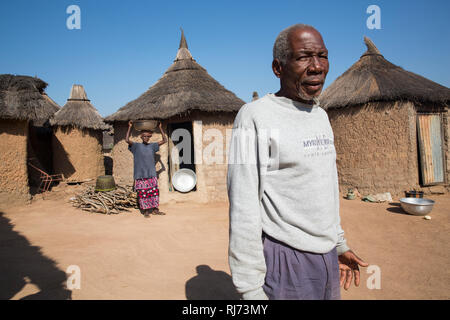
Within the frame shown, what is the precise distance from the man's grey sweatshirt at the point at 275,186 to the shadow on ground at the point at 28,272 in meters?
2.61

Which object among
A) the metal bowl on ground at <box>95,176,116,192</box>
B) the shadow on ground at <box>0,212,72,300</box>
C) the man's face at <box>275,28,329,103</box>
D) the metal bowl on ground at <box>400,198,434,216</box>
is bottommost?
the shadow on ground at <box>0,212,72,300</box>

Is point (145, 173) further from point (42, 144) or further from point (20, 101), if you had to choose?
point (42, 144)

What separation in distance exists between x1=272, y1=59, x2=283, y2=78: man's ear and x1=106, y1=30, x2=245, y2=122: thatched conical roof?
568 cm

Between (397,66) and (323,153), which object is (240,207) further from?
(397,66)

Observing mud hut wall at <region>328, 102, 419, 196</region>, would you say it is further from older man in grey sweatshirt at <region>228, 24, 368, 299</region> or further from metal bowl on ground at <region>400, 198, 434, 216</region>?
older man in grey sweatshirt at <region>228, 24, 368, 299</region>

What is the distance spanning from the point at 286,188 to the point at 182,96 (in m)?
6.70

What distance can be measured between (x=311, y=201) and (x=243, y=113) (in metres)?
0.48

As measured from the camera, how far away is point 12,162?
671 centimetres

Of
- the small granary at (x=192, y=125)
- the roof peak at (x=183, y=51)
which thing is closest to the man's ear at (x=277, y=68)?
the small granary at (x=192, y=125)

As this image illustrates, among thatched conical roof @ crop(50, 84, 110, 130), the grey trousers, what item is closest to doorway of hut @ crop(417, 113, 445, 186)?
the grey trousers

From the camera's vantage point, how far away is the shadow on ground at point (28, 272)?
2.86 m

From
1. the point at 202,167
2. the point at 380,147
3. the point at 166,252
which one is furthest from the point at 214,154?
the point at 380,147

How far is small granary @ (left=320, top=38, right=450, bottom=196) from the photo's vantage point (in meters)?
7.04

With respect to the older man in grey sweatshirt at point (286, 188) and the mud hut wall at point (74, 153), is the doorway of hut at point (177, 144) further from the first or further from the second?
the older man in grey sweatshirt at point (286, 188)
